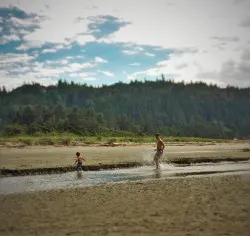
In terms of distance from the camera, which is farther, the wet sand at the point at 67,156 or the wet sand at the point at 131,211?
the wet sand at the point at 67,156

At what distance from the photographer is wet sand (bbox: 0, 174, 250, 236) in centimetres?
930

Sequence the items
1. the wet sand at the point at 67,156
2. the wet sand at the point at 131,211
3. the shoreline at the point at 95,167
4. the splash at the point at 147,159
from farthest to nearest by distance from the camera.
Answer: the splash at the point at 147,159 → the wet sand at the point at 67,156 → the shoreline at the point at 95,167 → the wet sand at the point at 131,211

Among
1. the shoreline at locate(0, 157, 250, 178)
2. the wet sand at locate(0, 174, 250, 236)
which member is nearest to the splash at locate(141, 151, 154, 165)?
the shoreline at locate(0, 157, 250, 178)

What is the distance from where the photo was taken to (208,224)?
9.58m

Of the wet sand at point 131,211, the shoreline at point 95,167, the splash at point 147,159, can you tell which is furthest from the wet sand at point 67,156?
the wet sand at point 131,211

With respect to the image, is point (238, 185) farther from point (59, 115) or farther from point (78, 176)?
point (59, 115)

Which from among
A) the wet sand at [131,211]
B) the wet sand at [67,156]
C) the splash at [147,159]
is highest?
the wet sand at [131,211]

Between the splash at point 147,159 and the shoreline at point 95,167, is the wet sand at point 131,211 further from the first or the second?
the splash at point 147,159

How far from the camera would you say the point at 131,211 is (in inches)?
445

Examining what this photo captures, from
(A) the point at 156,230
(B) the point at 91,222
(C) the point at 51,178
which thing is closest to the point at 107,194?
(B) the point at 91,222

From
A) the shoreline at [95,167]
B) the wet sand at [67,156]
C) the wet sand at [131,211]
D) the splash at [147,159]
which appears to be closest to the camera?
the wet sand at [131,211]

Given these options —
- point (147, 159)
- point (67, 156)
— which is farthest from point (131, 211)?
point (67, 156)

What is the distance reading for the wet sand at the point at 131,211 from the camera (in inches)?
366

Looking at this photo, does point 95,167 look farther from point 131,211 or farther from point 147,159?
point 131,211
